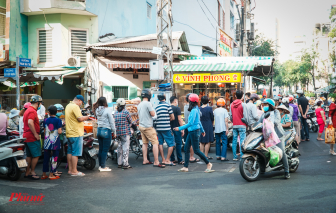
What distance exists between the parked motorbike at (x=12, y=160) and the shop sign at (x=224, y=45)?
78.9 feet

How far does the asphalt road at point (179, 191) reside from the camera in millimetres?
5266

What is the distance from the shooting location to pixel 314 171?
794 cm

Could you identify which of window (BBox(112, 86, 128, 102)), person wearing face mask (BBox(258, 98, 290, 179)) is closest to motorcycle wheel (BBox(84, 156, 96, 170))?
person wearing face mask (BBox(258, 98, 290, 179))

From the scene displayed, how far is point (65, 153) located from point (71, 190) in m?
2.24

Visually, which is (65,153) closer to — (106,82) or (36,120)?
(36,120)

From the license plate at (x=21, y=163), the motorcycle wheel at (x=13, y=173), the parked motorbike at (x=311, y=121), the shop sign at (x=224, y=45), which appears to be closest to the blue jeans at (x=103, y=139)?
the license plate at (x=21, y=163)

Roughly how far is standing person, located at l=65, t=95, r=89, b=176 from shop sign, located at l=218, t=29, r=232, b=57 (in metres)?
23.2

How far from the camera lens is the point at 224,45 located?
101ft

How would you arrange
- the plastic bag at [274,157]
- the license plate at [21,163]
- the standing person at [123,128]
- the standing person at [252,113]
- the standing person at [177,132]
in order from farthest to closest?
the standing person at [252,113], the standing person at [177,132], the standing person at [123,128], the license plate at [21,163], the plastic bag at [274,157]

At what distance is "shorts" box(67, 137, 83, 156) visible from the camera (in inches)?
304

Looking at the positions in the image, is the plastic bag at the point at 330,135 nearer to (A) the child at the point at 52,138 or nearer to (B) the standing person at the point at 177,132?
(B) the standing person at the point at 177,132

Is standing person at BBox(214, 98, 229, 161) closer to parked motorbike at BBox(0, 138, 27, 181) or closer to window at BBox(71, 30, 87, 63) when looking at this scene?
parked motorbike at BBox(0, 138, 27, 181)

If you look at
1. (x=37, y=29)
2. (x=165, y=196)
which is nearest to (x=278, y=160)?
(x=165, y=196)

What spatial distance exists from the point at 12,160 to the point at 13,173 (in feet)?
0.98
